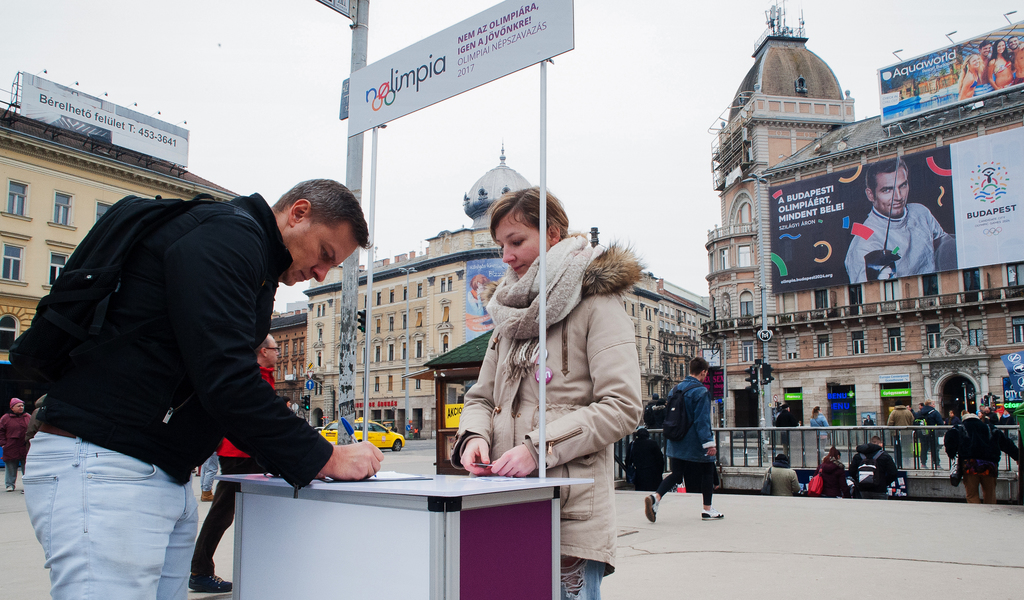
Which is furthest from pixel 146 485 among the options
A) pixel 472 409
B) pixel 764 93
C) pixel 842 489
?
pixel 764 93

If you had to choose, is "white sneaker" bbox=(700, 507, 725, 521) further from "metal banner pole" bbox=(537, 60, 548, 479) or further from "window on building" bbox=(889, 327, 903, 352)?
"window on building" bbox=(889, 327, 903, 352)

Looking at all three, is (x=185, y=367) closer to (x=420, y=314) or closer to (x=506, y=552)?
(x=506, y=552)

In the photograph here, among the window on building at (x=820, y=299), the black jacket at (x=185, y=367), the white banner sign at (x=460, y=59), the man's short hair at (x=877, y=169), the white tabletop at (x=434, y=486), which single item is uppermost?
the man's short hair at (x=877, y=169)

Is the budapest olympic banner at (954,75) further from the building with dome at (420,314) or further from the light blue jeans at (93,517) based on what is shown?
the light blue jeans at (93,517)

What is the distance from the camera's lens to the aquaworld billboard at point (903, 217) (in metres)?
38.3

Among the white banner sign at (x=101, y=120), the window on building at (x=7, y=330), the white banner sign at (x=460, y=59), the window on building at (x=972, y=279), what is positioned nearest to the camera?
the white banner sign at (x=460, y=59)

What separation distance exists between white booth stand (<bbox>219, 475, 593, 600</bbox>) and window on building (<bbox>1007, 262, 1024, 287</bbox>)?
45.8 meters

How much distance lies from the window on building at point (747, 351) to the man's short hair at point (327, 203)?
52946 millimetres

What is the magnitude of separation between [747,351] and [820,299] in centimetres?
→ 715

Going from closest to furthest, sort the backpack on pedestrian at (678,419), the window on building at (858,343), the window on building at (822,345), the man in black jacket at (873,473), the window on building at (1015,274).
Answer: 1. the backpack on pedestrian at (678,419)
2. the man in black jacket at (873,473)
3. the window on building at (1015,274)
4. the window on building at (858,343)
5. the window on building at (822,345)

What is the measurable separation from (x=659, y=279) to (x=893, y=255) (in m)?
49.8

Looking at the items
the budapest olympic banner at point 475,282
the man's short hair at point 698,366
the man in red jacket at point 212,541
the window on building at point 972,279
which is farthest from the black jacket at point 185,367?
the budapest olympic banner at point 475,282

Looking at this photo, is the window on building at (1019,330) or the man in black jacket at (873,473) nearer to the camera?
the man in black jacket at (873,473)

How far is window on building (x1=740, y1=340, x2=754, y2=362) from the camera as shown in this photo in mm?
51906
